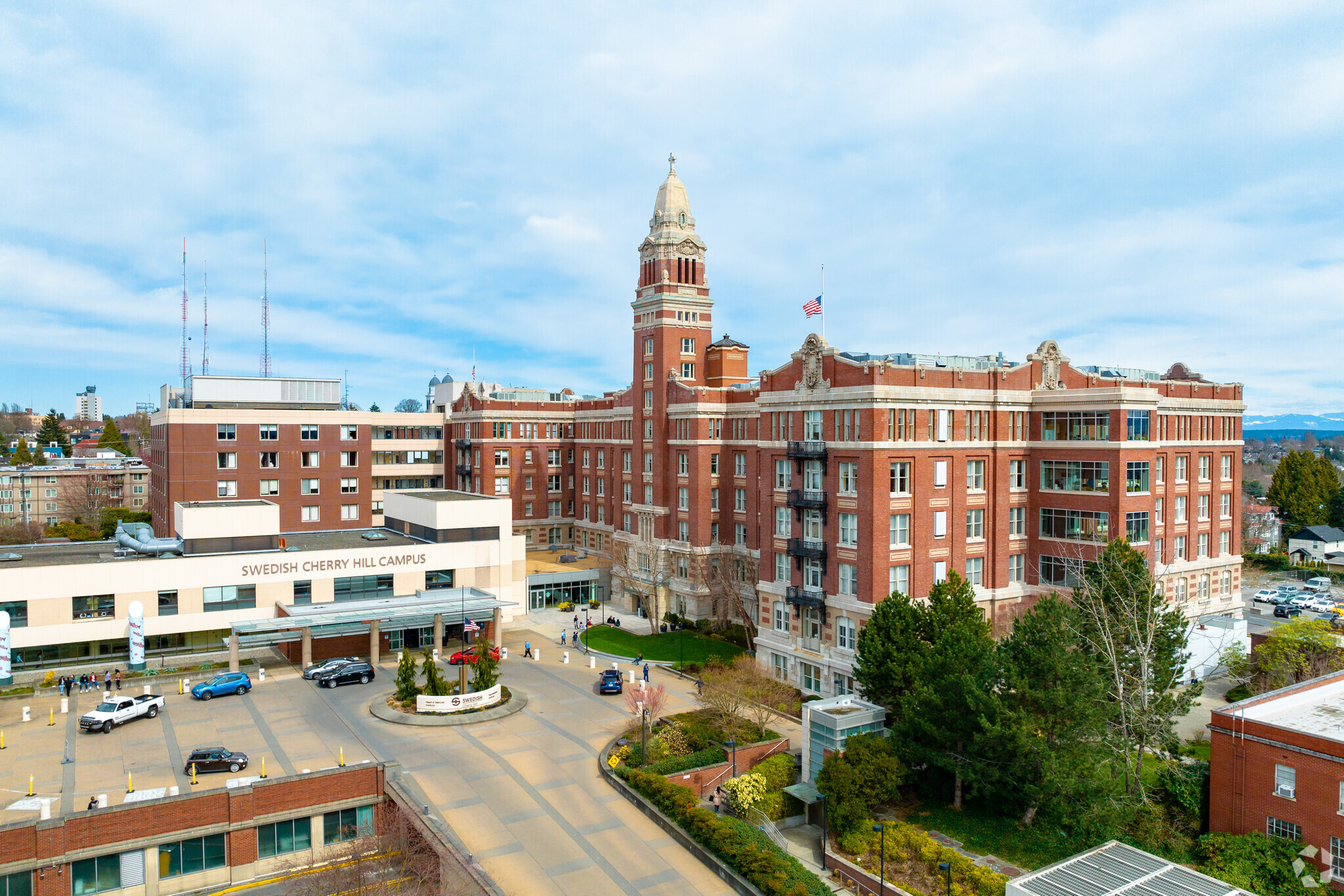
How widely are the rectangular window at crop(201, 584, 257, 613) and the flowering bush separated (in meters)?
39.5

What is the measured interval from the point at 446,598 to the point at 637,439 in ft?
79.9

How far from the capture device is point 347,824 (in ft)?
125

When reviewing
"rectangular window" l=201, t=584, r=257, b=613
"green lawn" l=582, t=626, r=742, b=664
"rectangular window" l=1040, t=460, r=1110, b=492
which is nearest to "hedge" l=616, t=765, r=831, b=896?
"green lawn" l=582, t=626, r=742, b=664

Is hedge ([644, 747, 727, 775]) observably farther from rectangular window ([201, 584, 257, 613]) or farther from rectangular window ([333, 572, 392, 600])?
rectangular window ([201, 584, 257, 613])

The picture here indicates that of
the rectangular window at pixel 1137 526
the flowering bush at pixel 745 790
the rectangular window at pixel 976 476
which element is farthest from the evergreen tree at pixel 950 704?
the rectangular window at pixel 1137 526

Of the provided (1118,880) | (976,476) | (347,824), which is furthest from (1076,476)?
(347,824)

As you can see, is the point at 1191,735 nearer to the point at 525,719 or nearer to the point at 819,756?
the point at 819,756

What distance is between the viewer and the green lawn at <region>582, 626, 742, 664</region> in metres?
64.8

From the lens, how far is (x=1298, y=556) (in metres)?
106

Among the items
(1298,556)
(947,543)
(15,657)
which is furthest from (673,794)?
(1298,556)

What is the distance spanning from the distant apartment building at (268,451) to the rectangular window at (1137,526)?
2895 inches

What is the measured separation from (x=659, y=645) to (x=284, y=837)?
35307 millimetres

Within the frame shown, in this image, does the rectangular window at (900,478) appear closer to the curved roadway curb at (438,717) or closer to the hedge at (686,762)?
the hedge at (686,762)

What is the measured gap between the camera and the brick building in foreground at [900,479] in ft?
173
